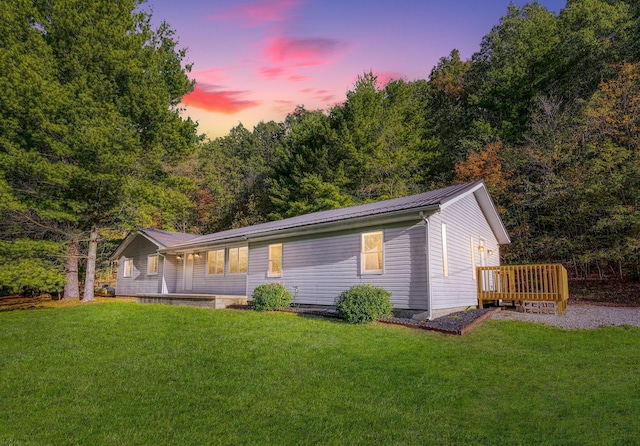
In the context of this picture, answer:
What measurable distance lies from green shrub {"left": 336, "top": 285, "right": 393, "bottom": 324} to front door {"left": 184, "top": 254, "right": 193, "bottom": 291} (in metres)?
11.3

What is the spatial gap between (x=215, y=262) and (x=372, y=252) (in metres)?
8.99

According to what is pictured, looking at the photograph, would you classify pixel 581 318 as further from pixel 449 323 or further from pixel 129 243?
pixel 129 243

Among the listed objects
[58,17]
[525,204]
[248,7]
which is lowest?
[525,204]

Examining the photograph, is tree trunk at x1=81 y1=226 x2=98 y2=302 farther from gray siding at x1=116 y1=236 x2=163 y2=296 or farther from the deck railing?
the deck railing

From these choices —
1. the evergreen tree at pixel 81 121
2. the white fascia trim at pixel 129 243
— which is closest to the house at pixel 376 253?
the white fascia trim at pixel 129 243

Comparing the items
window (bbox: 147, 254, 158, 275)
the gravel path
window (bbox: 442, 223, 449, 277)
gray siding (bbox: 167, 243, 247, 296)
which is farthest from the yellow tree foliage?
window (bbox: 147, 254, 158, 275)

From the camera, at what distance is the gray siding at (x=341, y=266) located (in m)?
10.8

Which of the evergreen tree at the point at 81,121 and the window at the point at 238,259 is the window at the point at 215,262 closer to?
the window at the point at 238,259

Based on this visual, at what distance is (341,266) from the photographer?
41.0ft

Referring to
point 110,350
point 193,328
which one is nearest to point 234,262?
point 193,328

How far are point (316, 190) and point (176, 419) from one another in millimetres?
24447

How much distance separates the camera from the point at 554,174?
72.0 feet

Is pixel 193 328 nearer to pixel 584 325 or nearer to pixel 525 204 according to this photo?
pixel 584 325

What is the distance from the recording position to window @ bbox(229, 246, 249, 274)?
16530 mm
